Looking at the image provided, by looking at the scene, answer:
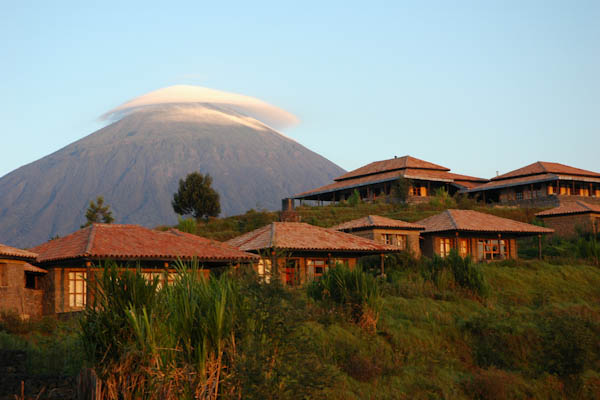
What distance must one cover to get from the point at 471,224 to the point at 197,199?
40.8 m

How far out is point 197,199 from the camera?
257ft

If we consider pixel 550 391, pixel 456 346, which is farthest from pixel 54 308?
pixel 550 391

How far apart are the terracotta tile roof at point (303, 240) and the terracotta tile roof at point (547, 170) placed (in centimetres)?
3535

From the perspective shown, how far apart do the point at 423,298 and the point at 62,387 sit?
1826 centimetres

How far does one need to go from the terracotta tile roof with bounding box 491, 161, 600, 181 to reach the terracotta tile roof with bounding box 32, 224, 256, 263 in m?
43.9

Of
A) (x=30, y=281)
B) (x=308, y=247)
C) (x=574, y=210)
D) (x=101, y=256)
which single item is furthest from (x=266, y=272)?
(x=574, y=210)

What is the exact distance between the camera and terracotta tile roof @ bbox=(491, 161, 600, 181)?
67.9 metres

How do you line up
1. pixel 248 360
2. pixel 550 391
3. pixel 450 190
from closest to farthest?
pixel 248 360 → pixel 550 391 → pixel 450 190

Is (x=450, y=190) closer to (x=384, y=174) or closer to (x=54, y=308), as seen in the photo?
(x=384, y=174)

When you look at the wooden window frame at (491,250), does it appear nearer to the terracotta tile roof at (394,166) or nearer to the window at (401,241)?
the window at (401,241)

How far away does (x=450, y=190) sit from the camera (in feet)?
250

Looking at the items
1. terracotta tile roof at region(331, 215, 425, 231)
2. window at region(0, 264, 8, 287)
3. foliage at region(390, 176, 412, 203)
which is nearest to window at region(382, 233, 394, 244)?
terracotta tile roof at region(331, 215, 425, 231)

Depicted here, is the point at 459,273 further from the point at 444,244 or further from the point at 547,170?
the point at 547,170

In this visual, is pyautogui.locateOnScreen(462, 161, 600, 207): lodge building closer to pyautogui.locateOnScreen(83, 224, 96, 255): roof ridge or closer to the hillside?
the hillside
